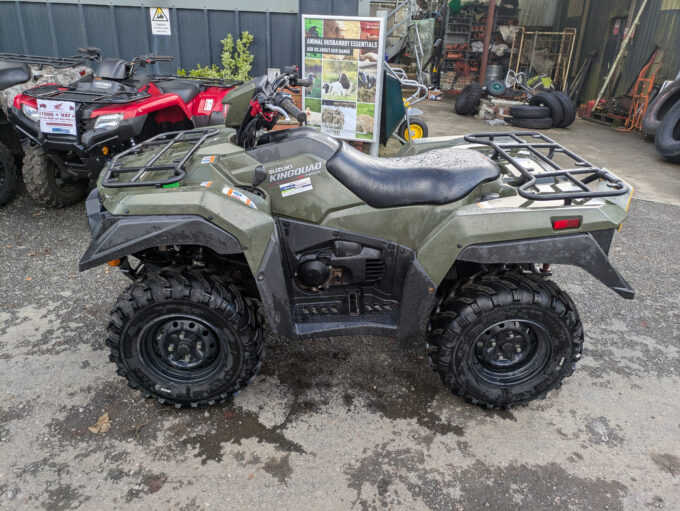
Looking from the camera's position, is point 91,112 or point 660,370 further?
point 91,112

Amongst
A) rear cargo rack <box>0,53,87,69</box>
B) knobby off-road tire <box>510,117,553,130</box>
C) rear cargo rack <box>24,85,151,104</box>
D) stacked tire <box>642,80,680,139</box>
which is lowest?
knobby off-road tire <box>510,117,553,130</box>

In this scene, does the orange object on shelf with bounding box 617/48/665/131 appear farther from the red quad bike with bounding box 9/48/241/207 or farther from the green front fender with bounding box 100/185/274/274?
the green front fender with bounding box 100/185/274/274

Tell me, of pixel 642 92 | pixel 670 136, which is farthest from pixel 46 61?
pixel 642 92

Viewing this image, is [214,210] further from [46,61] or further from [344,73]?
[46,61]

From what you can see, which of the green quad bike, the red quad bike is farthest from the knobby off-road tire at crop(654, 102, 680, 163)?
the red quad bike

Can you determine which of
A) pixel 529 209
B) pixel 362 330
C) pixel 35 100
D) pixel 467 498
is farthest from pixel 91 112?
pixel 467 498

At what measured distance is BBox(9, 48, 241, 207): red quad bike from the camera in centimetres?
481

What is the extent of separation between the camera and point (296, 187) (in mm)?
2607

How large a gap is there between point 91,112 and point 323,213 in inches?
133

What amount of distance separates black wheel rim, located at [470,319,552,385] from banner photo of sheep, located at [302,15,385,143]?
4.39m

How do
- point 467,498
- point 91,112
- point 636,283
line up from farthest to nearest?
point 91,112, point 636,283, point 467,498

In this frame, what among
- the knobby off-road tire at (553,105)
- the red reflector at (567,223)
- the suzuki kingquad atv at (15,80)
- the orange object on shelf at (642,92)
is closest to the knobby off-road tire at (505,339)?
the red reflector at (567,223)

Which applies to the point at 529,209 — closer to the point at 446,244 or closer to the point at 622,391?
the point at 446,244

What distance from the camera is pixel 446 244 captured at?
2.52 m
